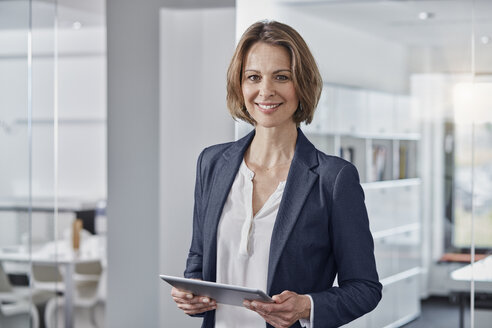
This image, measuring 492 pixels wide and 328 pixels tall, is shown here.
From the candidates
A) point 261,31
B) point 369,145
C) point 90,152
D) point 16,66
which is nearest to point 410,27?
point 369,145

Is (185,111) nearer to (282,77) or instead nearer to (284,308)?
(282,77)

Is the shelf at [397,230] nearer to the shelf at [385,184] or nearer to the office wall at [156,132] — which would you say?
the shelf at [385,184]

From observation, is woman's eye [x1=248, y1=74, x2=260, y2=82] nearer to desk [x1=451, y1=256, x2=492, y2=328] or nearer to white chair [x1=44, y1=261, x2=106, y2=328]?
desk [x1=451, y1=256, x2=492, y2=328]

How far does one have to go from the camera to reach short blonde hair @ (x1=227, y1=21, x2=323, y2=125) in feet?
6.05

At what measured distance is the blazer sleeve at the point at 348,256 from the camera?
1.78 metres

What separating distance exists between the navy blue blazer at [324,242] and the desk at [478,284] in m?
1.80

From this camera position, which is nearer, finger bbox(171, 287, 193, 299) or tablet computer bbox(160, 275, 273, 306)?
tablet computer bbox(160, 275, 273, 306)

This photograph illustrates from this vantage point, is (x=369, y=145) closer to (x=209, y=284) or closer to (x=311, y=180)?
(x=311, y=180)

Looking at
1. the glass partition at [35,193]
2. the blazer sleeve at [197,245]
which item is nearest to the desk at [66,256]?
the glass partition at [35,193]

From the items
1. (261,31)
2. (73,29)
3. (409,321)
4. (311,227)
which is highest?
(73,29)

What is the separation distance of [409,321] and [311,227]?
1.97 meters

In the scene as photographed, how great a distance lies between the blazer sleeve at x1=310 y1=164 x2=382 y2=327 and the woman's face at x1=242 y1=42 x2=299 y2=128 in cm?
22

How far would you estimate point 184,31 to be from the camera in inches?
141

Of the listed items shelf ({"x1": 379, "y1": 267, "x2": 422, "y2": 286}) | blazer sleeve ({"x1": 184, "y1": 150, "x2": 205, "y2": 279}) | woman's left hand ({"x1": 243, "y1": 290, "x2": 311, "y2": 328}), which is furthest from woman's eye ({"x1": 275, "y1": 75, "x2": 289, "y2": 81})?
shelf ({"x1": 379, "y1": 267, "x2": 422, "y2": 286})
